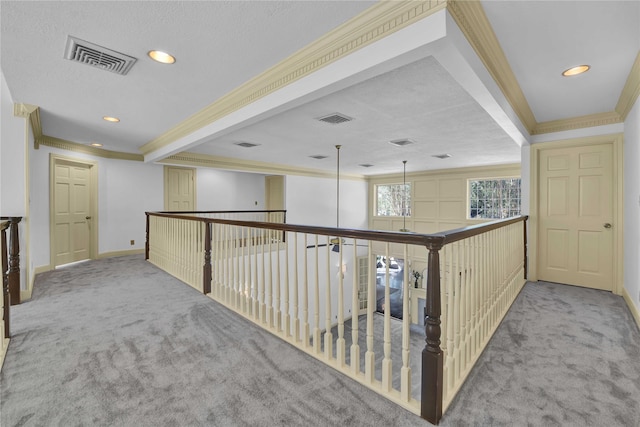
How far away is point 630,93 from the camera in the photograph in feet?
9.06

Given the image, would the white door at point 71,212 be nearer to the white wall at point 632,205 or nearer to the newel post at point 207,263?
the newel post at point 207,263

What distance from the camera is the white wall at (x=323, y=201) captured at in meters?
8.55

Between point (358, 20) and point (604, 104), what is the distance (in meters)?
3.31

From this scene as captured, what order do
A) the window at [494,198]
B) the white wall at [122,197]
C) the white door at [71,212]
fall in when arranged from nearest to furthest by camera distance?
the white door at [71,212] < the white wall at [122,197] < the window at [494,198]

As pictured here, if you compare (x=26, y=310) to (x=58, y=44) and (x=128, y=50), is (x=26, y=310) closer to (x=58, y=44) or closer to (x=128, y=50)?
(x=58, y=44)

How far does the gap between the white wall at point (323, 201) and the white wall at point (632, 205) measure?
5.93 meters

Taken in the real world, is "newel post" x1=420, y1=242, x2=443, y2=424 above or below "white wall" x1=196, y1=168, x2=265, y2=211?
below

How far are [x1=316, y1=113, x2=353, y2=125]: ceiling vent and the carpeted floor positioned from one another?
2.56 meters

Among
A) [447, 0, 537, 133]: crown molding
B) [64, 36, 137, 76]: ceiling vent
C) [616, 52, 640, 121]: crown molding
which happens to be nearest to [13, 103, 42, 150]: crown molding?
[64, 36, 137, 76]: ceiling vent

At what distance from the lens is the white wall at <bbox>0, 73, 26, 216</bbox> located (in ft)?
10.7

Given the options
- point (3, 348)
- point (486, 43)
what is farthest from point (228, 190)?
point (486, 43)

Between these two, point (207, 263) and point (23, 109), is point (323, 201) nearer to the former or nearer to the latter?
point (207, 263)

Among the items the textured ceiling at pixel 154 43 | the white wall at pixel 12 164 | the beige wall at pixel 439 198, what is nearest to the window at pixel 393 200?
the beige wall at pixel 439 198

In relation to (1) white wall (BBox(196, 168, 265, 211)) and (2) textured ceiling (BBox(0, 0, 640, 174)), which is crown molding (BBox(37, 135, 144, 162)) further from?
(1) white wall (BBox(196, 168, 265, 211))
